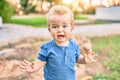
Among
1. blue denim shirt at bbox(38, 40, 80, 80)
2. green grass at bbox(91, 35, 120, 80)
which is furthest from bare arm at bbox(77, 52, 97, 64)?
green grass at bbox(91, 35, 120, 80)

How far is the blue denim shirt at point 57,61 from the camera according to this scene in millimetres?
3211

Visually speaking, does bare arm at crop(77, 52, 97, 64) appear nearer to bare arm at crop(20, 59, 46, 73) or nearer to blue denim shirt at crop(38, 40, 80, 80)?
blue denim shirt at crop(38, 40, 80, 80)

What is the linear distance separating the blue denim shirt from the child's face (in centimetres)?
11

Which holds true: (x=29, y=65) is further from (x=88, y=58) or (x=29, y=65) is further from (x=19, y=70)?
(x=19, y=70)

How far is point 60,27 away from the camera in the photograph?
313cm

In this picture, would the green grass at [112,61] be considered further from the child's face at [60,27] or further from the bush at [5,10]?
the bush at [5,10]

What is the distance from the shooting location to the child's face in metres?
3.12

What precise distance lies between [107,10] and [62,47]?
20.7m

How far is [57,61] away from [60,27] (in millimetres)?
307

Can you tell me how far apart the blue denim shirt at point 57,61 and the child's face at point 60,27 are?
0.11m

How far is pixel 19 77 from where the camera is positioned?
19.0 ft

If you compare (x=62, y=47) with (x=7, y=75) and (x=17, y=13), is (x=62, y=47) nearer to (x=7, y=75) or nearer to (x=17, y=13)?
(x=7, y=75)

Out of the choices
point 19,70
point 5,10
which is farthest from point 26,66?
point 5,10

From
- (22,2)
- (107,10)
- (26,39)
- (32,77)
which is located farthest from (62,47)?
(22,2)
